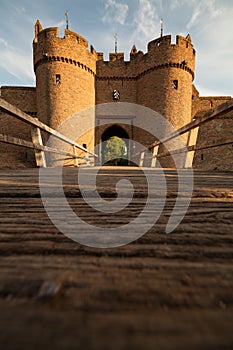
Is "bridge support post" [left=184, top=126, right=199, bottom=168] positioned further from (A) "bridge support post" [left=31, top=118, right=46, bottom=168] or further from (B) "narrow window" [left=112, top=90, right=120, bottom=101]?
(B) "narrow window" [left=112, top=90, right=120, bottom=101]

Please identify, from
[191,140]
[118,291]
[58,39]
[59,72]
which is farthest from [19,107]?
[118,291]

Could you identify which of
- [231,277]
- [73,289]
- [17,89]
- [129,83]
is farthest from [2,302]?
[17,89]

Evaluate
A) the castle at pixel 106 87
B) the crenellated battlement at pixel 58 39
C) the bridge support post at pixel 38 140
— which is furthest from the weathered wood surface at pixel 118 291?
the crenellated battlement at pixel 58 39

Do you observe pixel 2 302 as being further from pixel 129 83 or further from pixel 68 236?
pixel 129 83

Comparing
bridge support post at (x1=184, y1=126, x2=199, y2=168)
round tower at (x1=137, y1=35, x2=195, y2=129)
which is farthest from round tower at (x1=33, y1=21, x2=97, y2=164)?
bridge support post at (x1=184, y1=126, x2=199, y2=168)

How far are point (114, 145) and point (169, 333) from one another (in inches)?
1131

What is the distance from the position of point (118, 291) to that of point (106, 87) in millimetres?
15752

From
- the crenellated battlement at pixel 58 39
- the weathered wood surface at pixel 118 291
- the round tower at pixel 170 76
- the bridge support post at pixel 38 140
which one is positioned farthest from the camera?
the round tower at pixel 170 76

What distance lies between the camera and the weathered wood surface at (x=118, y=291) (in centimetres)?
26

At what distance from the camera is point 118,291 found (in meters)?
0.36

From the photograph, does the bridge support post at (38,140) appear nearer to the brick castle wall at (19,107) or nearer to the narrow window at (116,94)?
the brick castle wall at (19,107)

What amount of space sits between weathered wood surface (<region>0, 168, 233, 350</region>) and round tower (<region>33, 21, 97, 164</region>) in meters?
12.8

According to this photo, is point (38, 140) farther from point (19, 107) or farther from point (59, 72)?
point (19, 107)

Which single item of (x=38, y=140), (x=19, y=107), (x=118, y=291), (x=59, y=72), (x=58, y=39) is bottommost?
(x=118, y=291)
